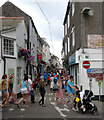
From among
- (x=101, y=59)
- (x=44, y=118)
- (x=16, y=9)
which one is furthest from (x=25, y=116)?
(x=16, y=9)

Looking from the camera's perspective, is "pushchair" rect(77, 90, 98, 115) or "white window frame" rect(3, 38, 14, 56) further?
"white window frame" rect(3, 38, 14, 56)

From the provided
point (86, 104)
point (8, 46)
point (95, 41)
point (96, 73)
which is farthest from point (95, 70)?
point (8, 46)

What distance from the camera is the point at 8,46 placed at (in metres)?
13.8

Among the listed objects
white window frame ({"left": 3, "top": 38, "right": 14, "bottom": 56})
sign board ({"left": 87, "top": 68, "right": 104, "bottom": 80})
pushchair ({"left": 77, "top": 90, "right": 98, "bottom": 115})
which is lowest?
pushchair ({"left": 77, "top": 90, "right": 98, "bottom": 115})

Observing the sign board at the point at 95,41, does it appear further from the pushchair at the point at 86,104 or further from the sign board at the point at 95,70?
the pushchair at the point at 86,104

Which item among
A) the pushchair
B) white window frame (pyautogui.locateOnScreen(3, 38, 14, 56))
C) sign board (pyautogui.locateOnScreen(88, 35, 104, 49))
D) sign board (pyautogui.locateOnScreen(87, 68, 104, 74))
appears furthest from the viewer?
white window frame (pyautogui.locateOnScreen(3, 38, 14, 56))

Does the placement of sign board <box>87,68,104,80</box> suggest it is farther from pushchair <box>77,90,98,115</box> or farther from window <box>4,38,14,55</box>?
window <box>4,38,14,55</box>

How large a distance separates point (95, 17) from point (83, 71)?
4171 mm

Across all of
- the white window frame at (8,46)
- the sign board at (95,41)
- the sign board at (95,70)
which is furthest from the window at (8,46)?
the sign board at (95,70)

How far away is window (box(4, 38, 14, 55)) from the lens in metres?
13.5

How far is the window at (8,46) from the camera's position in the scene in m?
13.5

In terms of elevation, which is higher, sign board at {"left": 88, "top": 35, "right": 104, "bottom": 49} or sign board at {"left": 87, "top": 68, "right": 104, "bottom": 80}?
sign board at {"left": 88, "top": 35, "right": 104, "bottom": 49}

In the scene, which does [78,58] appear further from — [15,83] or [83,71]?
[15,83]

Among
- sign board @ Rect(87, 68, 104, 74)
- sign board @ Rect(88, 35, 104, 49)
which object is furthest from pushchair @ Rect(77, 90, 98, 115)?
sign board @ Rect(88, 35, 104, 49)
